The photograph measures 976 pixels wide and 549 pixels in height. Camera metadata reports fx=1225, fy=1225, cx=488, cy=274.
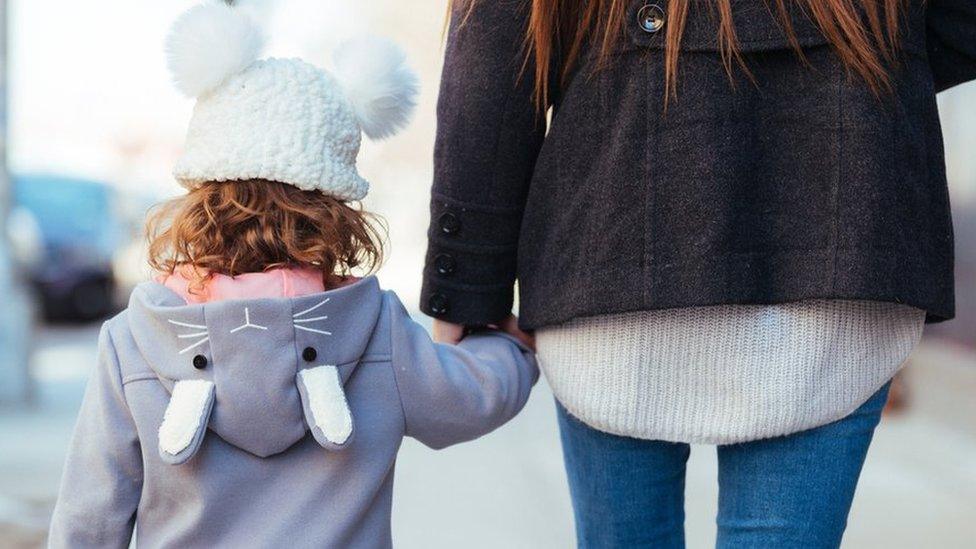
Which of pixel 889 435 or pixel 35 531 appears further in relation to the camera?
pixel 889 435

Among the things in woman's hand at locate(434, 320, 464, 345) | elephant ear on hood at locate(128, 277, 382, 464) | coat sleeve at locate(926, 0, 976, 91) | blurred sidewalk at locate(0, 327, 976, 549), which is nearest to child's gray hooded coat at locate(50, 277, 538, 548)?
elephant ear on hood at locate(128, 277, 382, 464)

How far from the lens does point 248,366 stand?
70.0 inches

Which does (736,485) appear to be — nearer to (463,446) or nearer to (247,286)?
(247,286)

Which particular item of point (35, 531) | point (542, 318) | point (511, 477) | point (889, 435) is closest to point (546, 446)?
point (511, 477)

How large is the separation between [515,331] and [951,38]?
83cm

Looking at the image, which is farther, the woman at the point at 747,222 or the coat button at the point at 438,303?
the coat button at the point at 438,303

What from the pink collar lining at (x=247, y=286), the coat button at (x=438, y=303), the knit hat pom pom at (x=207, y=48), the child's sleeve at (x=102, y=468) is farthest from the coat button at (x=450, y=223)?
the child's sleeve at (x=102, y=468)

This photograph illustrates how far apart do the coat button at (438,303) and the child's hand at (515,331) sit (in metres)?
0.11

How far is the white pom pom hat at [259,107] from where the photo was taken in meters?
1.81

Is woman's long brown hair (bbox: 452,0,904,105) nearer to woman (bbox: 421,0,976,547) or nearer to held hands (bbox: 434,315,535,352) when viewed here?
woman (bbox: 421,0,976,547)

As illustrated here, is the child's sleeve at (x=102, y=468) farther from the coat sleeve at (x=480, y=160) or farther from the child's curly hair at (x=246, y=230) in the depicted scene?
the coat sleeve at (x=480, y=160)

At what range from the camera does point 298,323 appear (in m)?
1.80

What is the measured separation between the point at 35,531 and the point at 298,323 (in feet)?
9.98

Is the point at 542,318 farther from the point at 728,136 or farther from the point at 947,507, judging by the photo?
the point at 947,507
